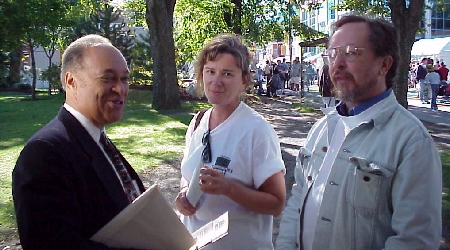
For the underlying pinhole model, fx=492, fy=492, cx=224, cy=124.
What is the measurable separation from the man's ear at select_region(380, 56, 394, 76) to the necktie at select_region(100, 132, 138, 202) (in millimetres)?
1331

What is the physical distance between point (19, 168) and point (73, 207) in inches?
10.0

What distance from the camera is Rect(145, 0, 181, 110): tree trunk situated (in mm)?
17625

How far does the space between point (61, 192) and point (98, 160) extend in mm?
267

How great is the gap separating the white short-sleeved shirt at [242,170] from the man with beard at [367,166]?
6.9 inches

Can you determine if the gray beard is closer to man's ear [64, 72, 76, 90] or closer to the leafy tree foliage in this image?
man's ear [64, 72, 76, 90]

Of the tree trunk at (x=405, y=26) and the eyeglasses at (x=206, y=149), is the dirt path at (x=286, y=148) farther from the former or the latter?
the eyeglasses at (x=206, y=149)

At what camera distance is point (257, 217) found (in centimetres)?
273

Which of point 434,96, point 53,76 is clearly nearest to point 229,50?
point 434,96

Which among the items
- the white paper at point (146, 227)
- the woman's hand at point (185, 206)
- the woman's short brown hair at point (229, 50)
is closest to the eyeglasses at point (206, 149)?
the woman's hand at point (185, 206)

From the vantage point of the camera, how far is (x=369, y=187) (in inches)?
86.2

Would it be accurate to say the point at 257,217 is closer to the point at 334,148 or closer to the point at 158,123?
the point at 334,148

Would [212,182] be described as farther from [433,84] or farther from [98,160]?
[433,84]

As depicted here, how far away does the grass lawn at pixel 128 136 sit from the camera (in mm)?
7734

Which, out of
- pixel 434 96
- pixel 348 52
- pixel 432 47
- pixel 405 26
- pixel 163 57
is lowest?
pixel 434 96
